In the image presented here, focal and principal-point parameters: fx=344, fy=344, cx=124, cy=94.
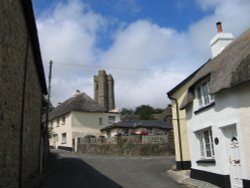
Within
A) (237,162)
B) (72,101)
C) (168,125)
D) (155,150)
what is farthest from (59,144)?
(237,162)

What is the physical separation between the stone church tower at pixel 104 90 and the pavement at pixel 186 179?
64740 mm

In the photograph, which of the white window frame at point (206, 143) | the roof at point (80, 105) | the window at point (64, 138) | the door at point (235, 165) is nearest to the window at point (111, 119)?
the roof at point (80, 105)

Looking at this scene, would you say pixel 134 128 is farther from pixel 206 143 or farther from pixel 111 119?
pixel 206 143

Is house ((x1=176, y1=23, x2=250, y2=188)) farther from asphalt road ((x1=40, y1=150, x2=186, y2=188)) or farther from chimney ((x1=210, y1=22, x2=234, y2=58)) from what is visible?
asphalt road ((x1=40, y1=150, x2=186, y2=188))

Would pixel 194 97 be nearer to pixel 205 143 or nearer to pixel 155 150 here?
pixel 205 143

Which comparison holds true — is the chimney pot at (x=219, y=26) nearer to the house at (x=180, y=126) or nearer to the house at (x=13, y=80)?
the house at (x=180, y=126)

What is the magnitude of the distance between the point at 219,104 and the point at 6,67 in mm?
9337

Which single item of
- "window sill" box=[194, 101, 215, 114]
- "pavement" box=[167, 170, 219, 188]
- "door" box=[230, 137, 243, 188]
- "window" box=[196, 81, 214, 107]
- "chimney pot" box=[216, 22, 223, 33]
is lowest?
"pavement" box=[167, 170, 219, 188]

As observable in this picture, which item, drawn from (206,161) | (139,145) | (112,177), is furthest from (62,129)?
(206,161)

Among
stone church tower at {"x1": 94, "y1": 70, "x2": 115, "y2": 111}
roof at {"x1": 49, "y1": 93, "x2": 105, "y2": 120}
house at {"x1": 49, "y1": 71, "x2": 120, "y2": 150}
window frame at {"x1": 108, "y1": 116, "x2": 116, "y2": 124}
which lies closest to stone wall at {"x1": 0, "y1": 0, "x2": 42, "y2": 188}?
house at {"x1": 49, "y1": 71, "x2": 120, "y2": 150}

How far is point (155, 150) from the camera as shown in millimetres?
33656

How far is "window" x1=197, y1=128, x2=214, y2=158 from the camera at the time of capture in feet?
54.2

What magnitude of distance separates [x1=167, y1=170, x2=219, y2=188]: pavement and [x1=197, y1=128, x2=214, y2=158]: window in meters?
1.39

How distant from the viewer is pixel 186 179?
17.7 m
